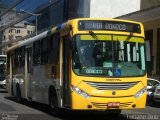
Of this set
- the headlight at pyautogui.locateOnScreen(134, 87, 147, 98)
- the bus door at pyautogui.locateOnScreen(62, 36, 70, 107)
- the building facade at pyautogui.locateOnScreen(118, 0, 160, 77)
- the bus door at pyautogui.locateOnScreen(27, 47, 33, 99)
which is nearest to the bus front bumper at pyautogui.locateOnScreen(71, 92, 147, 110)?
the headlight at pyautogui.locateOnScreen(134, 87, 147, 98)

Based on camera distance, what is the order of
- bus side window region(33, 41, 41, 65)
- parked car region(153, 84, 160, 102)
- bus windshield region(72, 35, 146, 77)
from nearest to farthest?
bus windshield region(72, 35, 146, 77) < bus side window region(33, 41, 41, 65) < parked car region(153, 84, 160, 102)

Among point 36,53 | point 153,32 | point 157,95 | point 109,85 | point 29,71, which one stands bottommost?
point 157,95

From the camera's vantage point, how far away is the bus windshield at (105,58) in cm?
1493

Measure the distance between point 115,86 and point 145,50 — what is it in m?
1.65

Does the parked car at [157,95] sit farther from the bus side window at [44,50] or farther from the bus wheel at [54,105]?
the bus wheel at [54,105]

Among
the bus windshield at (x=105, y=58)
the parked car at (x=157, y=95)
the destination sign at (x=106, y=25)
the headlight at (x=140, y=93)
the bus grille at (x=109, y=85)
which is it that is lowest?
the parked car at (x=157, y=95)

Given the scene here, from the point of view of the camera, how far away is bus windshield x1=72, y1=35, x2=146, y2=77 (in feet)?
49.0

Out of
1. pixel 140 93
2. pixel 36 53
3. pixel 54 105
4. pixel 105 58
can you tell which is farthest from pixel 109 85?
pixel 36 53

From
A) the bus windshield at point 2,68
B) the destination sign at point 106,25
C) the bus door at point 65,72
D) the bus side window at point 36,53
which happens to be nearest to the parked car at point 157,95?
the bus side window at point 36,53

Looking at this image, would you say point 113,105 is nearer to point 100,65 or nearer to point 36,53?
point 100,65

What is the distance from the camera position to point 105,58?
1502 cm

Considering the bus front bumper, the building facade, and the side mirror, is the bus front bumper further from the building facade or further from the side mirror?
the building facade

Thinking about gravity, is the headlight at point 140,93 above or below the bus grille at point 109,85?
below

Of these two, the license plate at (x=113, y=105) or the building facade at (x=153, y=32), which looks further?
the building facade at (x=153, y=32)
